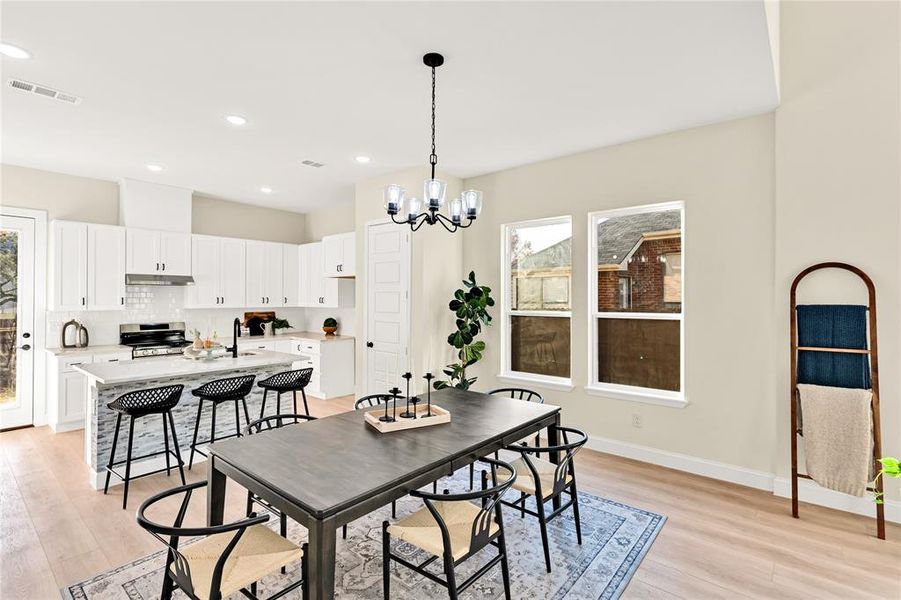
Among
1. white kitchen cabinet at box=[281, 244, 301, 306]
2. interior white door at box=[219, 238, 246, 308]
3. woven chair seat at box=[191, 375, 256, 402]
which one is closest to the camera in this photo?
woven chair seat at box=[191, 375, 256, 402]

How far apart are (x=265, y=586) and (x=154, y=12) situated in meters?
2.92

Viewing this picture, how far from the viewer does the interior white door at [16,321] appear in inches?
194

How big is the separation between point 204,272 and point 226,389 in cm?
306

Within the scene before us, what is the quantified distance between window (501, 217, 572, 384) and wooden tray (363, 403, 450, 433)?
221 cm

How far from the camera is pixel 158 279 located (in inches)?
224

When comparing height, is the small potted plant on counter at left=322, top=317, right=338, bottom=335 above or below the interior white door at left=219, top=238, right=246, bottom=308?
below

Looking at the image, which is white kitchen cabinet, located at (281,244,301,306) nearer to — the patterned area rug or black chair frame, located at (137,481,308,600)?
the patterned area rug

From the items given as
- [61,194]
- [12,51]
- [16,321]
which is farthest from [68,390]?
[12,51]

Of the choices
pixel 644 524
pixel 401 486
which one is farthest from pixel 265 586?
pixel 644 524

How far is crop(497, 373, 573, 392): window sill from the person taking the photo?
4594 millimetres

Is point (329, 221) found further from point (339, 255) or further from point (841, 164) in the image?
point (841, 164)

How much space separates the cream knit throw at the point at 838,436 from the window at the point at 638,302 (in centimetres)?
93

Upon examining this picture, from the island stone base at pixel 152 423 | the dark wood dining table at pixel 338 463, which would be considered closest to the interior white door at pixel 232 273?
the island stone base at pixel 152 423

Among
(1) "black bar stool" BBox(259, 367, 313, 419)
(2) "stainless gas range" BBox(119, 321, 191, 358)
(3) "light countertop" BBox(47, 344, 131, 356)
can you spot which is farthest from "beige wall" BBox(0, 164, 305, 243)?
(1) "black bar stool" BBox(259, 367, 313, 419)
